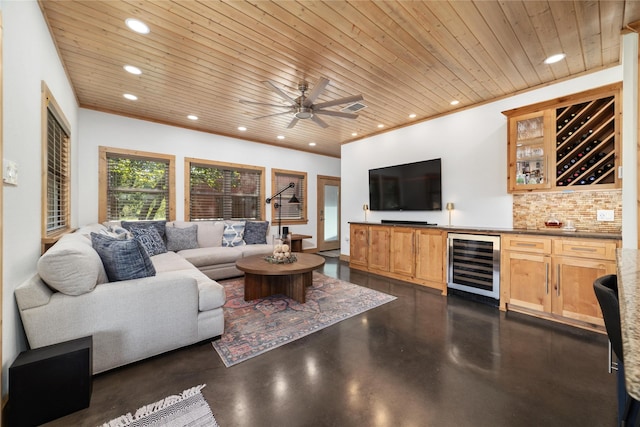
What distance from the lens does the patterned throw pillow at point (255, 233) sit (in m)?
4.99

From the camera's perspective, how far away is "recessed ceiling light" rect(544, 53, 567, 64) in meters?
2.68

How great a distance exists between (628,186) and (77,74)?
5.56 m

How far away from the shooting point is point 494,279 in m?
3.19

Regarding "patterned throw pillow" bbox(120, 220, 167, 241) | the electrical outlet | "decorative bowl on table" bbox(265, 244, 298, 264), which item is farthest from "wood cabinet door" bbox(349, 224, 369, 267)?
"patterned throw pillow" bbox(120, 220, 167, 241)

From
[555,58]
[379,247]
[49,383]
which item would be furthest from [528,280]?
[49,383]

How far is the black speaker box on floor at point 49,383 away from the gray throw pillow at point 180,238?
110 inches

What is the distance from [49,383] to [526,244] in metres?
4.17

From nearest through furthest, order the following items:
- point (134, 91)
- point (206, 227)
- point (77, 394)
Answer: point (77, 394) → point (134, 91) → point (206, 227)

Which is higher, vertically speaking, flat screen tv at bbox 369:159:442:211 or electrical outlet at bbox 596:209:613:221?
flat screen tv at bbox 369:159:442:211

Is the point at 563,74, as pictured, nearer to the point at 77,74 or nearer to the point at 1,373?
the point at 1,373

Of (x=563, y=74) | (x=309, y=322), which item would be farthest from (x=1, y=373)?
(x=563, y=74)

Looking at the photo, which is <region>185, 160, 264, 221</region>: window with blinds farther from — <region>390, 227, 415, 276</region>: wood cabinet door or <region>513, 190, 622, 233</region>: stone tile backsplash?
<region>513, 190, 622, 233</region>: stone tile backsplash

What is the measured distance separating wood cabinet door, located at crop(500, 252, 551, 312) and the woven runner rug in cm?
326

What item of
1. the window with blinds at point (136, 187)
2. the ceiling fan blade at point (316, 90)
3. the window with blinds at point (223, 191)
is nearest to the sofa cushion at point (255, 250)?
the window with blinds at point (223, 191)
